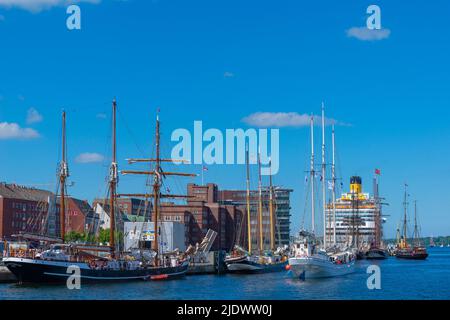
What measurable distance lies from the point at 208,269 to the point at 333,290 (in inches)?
1727

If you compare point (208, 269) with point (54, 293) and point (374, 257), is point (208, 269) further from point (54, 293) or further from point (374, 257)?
point (374, 257)

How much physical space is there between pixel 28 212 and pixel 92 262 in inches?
3286

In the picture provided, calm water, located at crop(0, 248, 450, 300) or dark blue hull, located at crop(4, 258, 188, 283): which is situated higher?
dark blue hull, located at crop(4, 258, 188, 283)

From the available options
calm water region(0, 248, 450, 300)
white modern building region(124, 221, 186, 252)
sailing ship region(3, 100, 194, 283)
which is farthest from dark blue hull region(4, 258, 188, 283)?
white modern building region(124, 221, 186, 252)

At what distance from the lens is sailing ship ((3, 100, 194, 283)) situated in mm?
69125

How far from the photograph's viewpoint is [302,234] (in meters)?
83.6

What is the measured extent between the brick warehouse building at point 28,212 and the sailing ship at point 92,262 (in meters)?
50.8

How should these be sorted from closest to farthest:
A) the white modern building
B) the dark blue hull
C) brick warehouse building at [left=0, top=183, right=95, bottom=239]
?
the dark blue hull, the white modern building, brick warehouse building at [left=0, top=183, right=95, bottom=239]

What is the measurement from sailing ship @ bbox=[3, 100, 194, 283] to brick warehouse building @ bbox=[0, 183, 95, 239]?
50.8 metres
